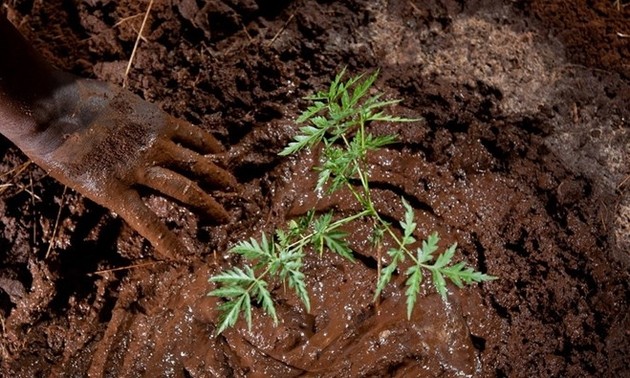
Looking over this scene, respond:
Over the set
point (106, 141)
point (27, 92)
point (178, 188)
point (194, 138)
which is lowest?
point (178, 188)

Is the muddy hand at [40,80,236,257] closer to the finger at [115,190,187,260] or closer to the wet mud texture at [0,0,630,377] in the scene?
the finger at [115,190,187,260]

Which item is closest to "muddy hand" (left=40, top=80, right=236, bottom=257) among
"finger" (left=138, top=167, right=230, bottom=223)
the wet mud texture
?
"finger" (left=138, top=167, right=230, bottom=223)

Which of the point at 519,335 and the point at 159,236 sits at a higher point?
the point at 159,236

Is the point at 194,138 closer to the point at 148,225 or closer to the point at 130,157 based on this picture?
the point at 130,157

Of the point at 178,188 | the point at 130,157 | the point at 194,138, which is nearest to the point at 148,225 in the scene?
the point at 178,188

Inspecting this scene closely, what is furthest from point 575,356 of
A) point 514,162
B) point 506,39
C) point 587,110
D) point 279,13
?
point 279,13

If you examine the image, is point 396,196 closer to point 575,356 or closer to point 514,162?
point 514,162
